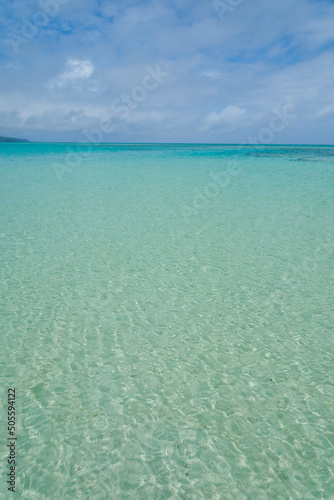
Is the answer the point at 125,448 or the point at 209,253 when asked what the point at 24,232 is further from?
the point at 125,448

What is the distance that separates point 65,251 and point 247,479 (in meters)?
5.89

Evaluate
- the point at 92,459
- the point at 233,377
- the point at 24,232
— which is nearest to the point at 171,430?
the point at 92,459

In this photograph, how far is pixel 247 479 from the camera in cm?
264

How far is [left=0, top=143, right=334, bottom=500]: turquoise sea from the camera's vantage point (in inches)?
106

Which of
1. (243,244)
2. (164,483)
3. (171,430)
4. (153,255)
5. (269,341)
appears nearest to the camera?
(164,483)

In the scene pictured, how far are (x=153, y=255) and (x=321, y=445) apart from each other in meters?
4.92

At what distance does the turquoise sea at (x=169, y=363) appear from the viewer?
2689 millimetres

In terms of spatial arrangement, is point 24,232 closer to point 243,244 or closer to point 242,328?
point 243,244

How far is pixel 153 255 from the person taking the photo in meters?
7.26

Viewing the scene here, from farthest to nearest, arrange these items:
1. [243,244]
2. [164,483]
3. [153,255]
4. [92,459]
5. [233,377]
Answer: [243,244] → [153,255] → [233,377] → [92,459] → [164,483]

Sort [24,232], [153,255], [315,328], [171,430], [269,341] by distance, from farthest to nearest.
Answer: [24,232] < [153,255] < [315,328] < [269,341] < [171,430]

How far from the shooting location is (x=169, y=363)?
12.9 ft

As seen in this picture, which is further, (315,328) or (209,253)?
(209,253)

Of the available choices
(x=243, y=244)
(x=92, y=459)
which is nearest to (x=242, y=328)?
(x=92, y=459)
